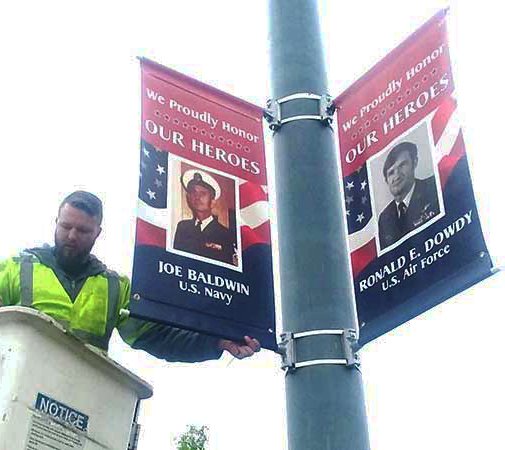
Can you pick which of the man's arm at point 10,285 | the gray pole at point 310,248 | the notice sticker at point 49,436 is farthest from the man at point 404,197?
the notice sticker at point 49,436

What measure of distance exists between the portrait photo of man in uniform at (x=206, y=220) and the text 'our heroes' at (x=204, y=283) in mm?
131

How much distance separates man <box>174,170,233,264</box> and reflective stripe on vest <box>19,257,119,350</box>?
83 centimetres

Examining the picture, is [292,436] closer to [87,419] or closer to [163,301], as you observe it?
[163,301]

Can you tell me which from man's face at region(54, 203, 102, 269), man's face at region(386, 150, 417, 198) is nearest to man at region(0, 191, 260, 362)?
man's face at region(54, 203, 102, 269)

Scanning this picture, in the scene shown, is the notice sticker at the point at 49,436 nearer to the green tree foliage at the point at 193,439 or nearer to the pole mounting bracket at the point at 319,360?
the pole mounting bracket at the point at 319,360

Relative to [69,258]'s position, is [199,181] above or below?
above

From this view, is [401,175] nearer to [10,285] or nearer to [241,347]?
[241,347]

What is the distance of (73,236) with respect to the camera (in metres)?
3.63

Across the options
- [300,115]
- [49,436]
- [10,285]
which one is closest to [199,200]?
[300,115]

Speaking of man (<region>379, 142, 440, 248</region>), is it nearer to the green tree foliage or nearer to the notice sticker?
the notice sticker

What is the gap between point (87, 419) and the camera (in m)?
2.88

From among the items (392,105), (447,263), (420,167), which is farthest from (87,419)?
(392,105)

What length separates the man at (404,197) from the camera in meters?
4.32

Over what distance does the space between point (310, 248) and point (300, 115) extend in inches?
36.3
